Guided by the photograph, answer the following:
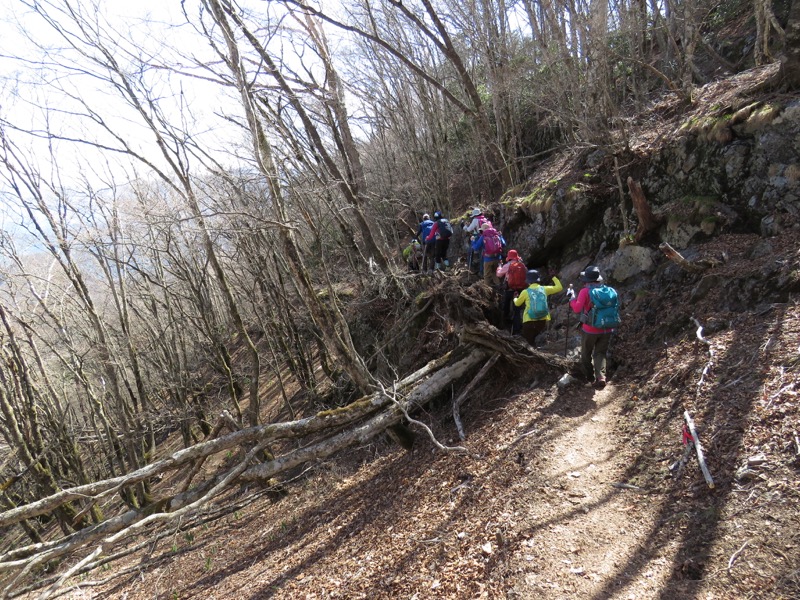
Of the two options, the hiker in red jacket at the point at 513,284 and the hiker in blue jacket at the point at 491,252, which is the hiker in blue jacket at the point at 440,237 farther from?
the hiker in red jacket at the point at 513,284

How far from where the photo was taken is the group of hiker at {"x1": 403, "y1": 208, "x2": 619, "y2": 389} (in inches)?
260

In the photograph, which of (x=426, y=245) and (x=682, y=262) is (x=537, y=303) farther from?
(x=426, y=245)

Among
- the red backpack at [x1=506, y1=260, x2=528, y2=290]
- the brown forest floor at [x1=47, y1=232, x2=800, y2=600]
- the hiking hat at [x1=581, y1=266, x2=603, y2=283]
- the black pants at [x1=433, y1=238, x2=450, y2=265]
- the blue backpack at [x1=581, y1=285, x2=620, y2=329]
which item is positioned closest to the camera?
the brown forest floor at [x1=47, y1=232, x2=800, y2=600]

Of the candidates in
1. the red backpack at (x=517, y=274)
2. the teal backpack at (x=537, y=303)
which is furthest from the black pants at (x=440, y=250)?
the teal backpack at (x=537, y=303)

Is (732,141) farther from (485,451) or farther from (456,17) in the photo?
(456,17)

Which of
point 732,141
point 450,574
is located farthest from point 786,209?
point 450,574

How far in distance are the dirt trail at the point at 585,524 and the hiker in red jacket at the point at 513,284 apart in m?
3.19

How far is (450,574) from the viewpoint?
4.59m

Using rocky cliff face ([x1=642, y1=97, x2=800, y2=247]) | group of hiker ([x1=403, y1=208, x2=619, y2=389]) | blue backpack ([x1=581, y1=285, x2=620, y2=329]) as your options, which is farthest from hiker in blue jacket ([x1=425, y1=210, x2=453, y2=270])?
blue backpack ([x1=581, y1=285, x2=620, y2=329])

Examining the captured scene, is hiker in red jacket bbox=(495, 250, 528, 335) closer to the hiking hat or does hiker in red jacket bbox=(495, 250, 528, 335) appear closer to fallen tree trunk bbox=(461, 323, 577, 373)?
fallen tree trunk bbox=(461, 323, 577, 373)

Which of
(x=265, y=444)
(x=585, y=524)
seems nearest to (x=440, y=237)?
(x=265, y=444)

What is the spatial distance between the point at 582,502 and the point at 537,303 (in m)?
3.86

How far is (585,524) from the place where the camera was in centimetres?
443

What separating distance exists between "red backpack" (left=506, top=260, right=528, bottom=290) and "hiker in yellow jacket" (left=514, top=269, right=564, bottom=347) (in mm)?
461
